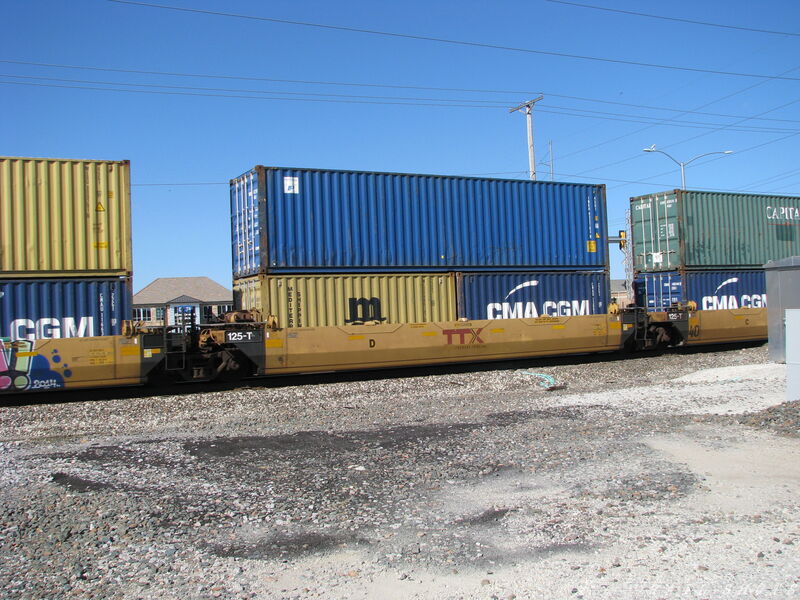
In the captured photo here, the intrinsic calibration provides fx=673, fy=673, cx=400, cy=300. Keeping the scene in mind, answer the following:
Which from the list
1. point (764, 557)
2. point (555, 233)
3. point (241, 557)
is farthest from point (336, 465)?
point (555, 233)

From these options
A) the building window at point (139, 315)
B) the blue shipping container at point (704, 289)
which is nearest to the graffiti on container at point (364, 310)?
the building window at point (139, 315)

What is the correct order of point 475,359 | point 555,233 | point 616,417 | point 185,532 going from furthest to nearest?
point 555,233 < point 475,359 < point 616,417 < point 185,532

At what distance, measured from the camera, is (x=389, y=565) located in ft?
13.4

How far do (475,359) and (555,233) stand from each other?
4.23m

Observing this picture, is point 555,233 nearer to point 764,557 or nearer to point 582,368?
point 582,368

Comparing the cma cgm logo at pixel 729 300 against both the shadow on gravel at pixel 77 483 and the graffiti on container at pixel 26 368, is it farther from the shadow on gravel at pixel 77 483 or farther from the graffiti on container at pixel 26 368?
the shadow on gravel at pixel 77 483

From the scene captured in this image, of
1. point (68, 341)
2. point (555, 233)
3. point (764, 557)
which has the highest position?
point (555, 233)

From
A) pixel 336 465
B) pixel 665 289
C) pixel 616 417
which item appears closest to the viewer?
pixel 336 465

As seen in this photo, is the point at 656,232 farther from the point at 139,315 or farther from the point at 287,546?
the point at 287,546

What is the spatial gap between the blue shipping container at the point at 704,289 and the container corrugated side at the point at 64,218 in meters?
14.4

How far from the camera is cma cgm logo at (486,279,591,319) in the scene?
1611 cm

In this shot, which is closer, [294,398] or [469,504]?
[469,504]

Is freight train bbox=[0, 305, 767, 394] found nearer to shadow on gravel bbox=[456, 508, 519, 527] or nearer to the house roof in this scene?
shadow on gravel bbox=[456, 508, 519, 527]

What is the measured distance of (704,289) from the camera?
19.5 metres
